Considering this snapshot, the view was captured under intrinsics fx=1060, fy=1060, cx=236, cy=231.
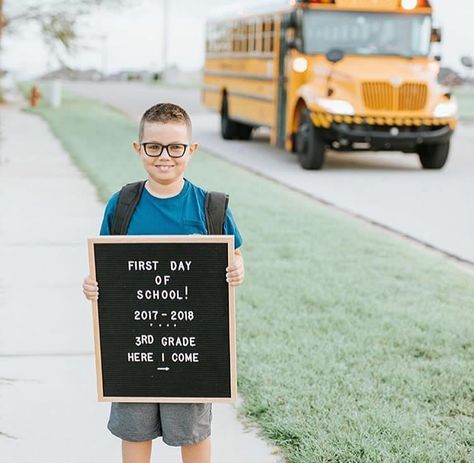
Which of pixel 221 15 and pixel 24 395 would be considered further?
pixel 221 15

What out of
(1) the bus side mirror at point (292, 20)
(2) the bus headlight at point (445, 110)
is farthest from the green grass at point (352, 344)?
(1) the bus side mirror at point (292, 20)

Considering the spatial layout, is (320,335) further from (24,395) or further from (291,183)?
(291,183)

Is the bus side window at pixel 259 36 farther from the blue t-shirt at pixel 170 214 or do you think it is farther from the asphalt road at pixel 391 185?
the blue t-shirt at pixel 170 214

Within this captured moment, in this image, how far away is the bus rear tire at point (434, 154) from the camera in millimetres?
15523

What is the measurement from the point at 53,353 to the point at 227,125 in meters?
15.5

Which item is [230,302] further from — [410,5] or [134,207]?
[410,5]

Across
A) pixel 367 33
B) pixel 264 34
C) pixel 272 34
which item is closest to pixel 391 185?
pixel 367 33

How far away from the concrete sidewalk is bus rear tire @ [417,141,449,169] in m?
6.62

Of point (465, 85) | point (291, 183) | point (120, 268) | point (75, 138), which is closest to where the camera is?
point (120, 268)

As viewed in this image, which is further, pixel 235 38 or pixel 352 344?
pixel 235 38

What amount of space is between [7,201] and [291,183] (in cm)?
409

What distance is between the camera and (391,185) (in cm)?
1368

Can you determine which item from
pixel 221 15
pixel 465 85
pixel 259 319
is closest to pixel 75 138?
pixel 221 15

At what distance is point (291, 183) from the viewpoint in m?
13.5
